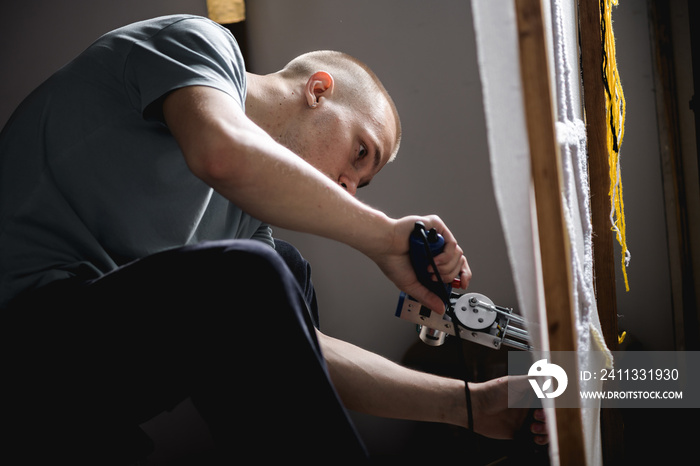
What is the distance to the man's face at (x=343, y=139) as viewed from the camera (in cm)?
123

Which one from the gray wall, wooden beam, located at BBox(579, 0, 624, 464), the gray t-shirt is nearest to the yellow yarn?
wooden beam, located at BBox(579, 0, 624, 464)

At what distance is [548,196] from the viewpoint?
614 mm

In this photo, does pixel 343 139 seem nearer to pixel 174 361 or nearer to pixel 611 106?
pixel 611 106

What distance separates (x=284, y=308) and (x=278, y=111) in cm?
72

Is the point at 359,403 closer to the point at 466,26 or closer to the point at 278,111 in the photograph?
the point at 278,111

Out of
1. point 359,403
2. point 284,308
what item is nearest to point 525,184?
point 284,308

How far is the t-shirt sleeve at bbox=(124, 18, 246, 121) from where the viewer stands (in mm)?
779

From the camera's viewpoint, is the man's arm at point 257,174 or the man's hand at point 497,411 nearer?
the man's arm at point 257,174

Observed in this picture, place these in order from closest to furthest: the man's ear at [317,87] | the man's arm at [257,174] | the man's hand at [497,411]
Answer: the man's arm at [257,174] → the man's hand at [497,411] → the man's ear at [317,87]

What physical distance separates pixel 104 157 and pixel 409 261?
503 millimetres

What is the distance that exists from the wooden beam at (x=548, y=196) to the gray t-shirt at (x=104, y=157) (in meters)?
0.43

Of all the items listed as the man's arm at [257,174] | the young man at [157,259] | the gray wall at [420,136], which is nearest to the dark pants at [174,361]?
the young man at [157,259]

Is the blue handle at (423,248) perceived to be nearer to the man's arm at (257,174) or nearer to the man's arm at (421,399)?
the man's arm at (257,174)

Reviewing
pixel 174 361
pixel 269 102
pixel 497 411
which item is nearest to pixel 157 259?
pixel 174 361
